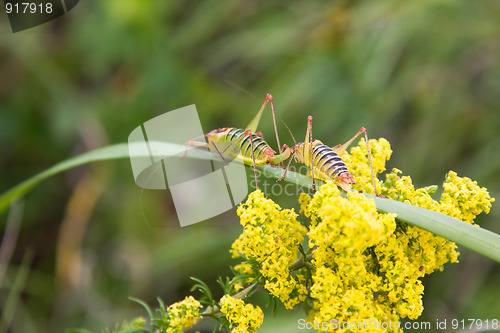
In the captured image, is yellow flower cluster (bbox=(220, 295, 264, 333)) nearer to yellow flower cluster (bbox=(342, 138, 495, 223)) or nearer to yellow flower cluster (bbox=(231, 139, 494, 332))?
yellow flower cluster (bbox=(231, 139, 494, 332))

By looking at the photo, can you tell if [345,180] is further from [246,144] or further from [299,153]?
[246,144]

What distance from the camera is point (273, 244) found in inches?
60.1

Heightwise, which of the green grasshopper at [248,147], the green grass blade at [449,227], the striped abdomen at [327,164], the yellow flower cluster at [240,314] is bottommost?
the yellow flower cluster at [240,314]

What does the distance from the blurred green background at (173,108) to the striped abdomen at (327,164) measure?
2030mm

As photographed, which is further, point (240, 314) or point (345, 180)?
point (345, 180)

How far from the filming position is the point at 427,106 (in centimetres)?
425

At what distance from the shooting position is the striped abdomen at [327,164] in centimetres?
171

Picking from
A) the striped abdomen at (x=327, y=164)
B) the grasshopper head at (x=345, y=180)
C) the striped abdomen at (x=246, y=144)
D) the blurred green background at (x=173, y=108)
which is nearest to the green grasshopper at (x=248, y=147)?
the striped abdomen at (x=246, y=144)

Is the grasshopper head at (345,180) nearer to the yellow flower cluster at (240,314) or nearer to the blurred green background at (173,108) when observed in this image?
the yellow flower cluster at (240,314)

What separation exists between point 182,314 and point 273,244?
1.32ft

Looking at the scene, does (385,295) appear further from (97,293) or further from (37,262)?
(37,262)

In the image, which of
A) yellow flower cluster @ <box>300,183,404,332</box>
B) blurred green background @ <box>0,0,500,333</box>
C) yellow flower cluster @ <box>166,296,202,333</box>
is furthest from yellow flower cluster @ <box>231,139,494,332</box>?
blurred green background @ <box>0,0,500,333</box>

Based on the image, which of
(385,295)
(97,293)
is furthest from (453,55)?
(97,293)

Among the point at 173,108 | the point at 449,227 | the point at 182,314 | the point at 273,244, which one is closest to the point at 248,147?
the point at 273,244
